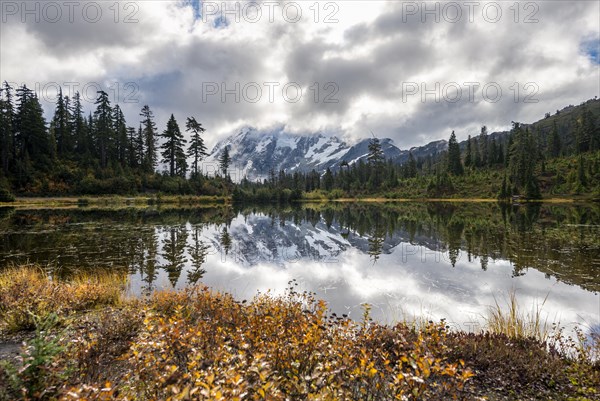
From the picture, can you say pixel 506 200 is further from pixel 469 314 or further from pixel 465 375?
pixel 465 375

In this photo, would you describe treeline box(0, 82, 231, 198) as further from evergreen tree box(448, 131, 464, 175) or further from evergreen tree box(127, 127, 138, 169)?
evergreen tree box(448, 131, 464, 175)

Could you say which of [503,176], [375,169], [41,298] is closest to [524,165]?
[503,176]

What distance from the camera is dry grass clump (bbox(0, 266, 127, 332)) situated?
24.2 ft

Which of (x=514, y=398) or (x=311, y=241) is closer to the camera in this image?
(x=514, y=398)

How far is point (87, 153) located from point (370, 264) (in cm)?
7816

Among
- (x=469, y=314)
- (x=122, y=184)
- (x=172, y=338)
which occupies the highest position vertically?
(x=122, y=184)

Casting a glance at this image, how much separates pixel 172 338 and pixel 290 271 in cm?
1045

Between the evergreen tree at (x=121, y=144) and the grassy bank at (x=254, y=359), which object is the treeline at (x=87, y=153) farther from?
the grassy bank at (x=254, y=359)

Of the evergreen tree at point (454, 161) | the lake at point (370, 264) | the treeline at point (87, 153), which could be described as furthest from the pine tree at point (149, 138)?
the evergreen tree at point (454, 161)

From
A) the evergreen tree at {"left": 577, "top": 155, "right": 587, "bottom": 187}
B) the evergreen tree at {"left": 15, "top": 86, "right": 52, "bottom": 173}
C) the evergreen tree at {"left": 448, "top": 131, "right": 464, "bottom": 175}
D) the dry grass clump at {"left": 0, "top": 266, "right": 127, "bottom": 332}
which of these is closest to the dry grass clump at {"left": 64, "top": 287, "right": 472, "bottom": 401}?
the dry grass clump at {"left": 0, "top": 266, "right": 127, "bottom": 332}

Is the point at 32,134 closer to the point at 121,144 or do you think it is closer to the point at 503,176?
the point at 121,144

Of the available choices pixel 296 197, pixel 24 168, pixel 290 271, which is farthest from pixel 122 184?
pixel 290 271

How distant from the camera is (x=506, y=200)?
81.6 meters

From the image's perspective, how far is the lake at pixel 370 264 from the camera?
10547mm
